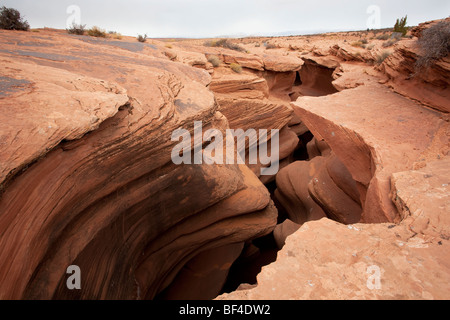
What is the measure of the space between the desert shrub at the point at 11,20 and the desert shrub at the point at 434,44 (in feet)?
34.8

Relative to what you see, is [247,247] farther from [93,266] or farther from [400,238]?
[400,238]

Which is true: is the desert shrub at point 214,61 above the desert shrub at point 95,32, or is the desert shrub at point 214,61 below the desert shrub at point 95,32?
below

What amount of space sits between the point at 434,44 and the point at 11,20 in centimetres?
1076

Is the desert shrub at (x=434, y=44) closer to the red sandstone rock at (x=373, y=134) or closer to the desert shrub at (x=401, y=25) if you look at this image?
the red sandstone rock at (x=373, y=134)

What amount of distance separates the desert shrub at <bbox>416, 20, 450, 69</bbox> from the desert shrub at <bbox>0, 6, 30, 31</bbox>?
34.8 ft

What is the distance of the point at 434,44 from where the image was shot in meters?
5.27

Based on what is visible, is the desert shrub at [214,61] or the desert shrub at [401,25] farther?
the desert shrub at [401,25]

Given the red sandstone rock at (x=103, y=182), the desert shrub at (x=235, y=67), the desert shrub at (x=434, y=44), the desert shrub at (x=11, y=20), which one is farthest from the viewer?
the desert shrub at (x=235, y=67)

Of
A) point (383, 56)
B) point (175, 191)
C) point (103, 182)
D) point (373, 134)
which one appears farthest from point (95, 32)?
point (383, 56)

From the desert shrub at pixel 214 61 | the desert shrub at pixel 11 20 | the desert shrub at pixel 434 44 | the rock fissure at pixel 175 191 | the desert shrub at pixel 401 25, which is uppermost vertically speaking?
the desert shrub at pixel 401 25

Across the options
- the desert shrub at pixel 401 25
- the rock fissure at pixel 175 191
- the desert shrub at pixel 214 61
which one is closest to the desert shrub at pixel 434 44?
the rock fissure at pixel 175 191

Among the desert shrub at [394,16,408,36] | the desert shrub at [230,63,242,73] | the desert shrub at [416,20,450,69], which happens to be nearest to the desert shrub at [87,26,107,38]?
the desert shrub at [230,63,242,73]

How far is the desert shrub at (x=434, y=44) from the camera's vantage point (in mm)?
5164

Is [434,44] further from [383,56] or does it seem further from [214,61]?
[214,61]
